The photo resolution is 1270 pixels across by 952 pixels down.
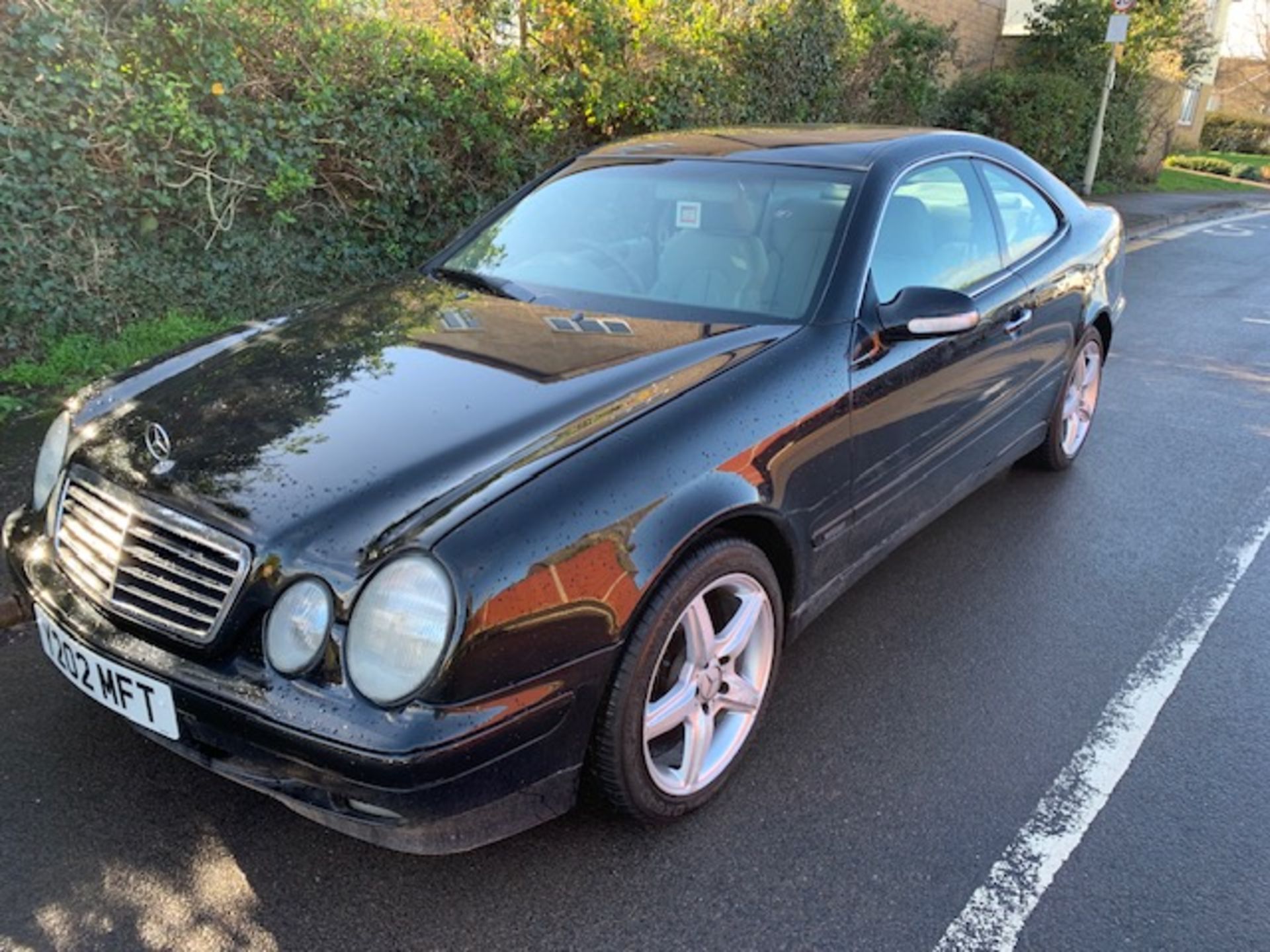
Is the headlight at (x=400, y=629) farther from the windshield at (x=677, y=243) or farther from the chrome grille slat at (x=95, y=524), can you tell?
the windshield at (x=677, y=243)

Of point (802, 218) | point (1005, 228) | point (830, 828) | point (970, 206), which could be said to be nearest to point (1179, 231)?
point (1005, 228)

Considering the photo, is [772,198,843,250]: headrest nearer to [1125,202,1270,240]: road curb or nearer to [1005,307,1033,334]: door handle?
[1005,307,1033,334]: door handle

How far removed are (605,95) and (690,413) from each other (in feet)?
19.0

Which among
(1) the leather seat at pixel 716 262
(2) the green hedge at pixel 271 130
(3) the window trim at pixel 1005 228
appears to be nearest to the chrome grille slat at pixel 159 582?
(1) the leather seat at pixel 716 262

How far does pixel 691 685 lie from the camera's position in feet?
8.13

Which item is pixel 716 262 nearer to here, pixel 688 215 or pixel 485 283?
pixel 688 215

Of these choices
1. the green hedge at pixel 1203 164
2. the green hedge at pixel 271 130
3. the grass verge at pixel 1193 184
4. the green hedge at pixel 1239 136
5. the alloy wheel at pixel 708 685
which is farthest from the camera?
the green hedge at pixel 1239 136

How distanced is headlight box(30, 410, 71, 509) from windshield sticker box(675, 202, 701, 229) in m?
1.93

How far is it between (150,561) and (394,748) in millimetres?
753

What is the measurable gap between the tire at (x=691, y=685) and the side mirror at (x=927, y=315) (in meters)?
0.86

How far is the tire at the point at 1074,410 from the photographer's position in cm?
451

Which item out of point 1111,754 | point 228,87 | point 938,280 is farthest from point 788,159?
point 228,87

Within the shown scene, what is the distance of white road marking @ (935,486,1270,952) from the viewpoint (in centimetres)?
221

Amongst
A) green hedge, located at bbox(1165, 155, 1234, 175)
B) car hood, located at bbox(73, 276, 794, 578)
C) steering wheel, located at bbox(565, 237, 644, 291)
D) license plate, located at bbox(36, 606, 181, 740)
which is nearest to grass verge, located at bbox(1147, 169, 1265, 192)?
green hedge, located at bbox(1165, 155, 1234, 175)
